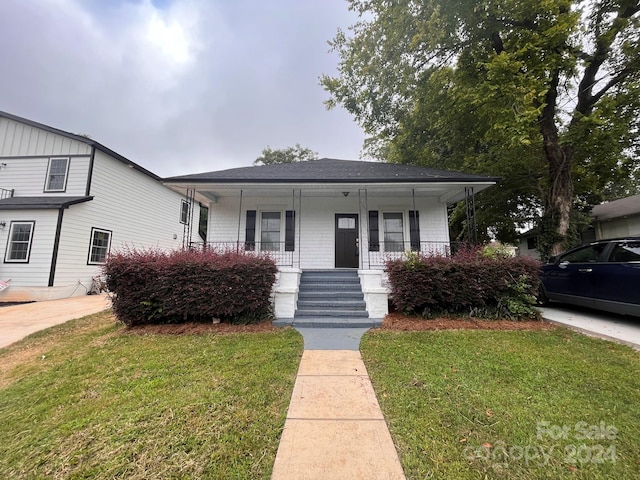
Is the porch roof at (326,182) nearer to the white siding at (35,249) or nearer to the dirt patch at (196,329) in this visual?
the dirt patch at (196,329)

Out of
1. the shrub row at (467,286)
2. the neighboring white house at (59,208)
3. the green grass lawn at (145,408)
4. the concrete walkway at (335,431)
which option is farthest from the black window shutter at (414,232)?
the neighboring white house at (59,208)

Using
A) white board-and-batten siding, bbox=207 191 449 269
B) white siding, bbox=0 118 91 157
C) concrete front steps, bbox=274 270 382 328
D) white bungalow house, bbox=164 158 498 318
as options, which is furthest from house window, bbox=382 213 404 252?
white siding, bbox=0 118 91 157

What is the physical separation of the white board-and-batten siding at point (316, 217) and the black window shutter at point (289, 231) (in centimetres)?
11

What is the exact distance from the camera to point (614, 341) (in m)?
4.20

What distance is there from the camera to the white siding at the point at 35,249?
909 cm

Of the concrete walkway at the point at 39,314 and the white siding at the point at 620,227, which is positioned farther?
the white siding at the point at 620,227

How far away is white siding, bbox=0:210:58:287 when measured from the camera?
909cm

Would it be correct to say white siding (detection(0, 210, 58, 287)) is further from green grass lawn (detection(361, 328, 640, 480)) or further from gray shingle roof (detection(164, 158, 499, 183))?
green grass lawn (detection(361, 328, 640, 480))

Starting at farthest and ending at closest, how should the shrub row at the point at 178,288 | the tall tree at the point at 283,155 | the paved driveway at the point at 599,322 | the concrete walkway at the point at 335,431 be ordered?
the tall tree at the point at 283,155
the shrub row at the point at 178,288
the paved driveway at the point at 599,322
the concrete walkway at the point at 335,431

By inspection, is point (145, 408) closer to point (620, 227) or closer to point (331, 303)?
point (331, 303)

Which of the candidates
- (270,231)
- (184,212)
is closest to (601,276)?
(270,231)

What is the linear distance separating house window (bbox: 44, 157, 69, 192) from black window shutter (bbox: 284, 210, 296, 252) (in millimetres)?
9563

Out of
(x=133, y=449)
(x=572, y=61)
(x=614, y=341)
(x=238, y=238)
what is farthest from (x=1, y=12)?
(x=614, y=341)

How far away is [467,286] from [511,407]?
349 centimetres
